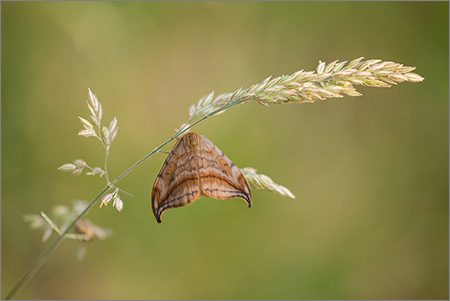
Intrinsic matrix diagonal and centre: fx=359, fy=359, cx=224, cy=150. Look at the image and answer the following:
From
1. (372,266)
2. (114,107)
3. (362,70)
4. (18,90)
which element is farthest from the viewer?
(372,266)

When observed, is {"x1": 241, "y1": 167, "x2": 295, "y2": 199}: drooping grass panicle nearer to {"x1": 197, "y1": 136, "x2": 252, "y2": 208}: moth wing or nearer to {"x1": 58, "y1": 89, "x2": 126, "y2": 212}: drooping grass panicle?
{"x1": 197, "y1": 136, "x2": 252, "y2": 208}: moth wing

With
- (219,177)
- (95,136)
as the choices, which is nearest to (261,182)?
(219,177)

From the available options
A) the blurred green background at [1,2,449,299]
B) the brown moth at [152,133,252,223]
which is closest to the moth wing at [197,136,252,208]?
the brown moth at [152,133,252,223]

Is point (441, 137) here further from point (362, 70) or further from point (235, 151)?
point (362, 70)

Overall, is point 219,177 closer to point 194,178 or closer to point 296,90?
point 194,178

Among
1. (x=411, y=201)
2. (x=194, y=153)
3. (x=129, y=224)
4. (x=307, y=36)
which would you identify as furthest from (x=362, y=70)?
(x=411, y=201)

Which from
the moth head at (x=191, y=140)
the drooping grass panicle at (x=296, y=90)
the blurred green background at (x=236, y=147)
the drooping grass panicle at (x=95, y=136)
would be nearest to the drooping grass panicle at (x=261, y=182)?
the drooping grass panicle at (x=296, y=90)

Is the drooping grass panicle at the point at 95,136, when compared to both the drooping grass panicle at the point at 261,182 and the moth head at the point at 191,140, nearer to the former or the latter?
the moth head at the point at 191,140
